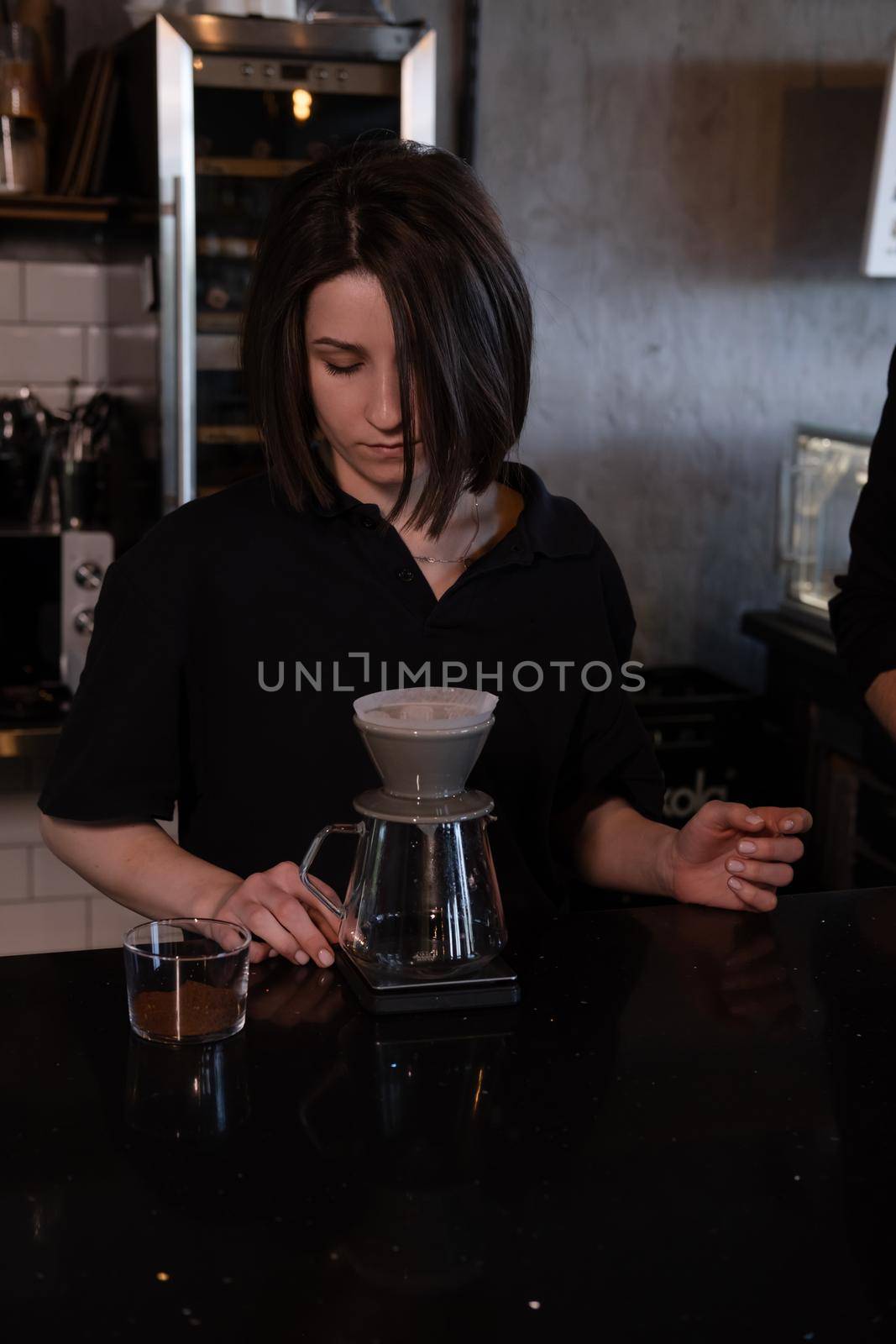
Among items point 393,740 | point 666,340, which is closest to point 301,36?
point 666,340

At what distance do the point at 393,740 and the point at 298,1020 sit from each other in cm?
25

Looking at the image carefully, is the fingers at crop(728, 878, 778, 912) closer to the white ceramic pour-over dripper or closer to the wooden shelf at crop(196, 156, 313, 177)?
the white ceramic pour-over dripper

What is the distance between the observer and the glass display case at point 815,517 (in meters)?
3.59

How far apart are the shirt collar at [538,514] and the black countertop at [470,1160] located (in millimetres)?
516

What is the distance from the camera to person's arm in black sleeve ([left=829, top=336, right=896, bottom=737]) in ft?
7.05

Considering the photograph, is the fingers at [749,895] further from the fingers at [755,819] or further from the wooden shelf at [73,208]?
the wooden shelf at [73,208]

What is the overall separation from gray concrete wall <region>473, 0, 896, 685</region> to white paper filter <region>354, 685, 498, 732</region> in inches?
109

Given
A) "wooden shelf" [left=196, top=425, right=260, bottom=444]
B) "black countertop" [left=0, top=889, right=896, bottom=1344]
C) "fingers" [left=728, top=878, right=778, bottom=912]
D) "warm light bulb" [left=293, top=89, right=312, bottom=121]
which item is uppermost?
"warm light bulb" [left=293, top=89, right=312, bottom=121]

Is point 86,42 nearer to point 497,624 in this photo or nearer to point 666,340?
point 666,340

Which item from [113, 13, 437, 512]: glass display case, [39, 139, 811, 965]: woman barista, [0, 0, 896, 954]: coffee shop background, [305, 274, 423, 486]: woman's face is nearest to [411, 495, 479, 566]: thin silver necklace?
[39, 139, 811, 965]: woman barista

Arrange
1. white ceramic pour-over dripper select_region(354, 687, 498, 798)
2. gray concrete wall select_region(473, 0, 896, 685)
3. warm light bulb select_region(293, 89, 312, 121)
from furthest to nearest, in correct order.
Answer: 1. gray concrete wall select_region(473, 0, 896, 685)
2. warm light bulb select_region(293, 89, 312, 121)
3. white ceramic pour-over dripper select_region(354, 687, 498, 798)

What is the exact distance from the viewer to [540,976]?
1.29 metres

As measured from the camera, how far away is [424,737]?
3.66ft

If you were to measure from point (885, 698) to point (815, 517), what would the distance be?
5.54ft
